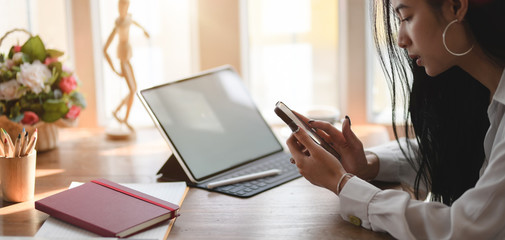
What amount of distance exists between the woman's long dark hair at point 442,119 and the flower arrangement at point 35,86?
3.12 ft

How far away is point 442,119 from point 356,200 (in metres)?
0.43

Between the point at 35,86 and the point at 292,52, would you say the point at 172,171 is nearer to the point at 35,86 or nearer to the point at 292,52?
the point at 35,86

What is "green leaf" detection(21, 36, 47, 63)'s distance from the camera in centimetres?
181

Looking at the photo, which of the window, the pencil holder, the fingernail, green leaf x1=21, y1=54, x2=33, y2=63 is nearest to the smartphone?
the fingernail

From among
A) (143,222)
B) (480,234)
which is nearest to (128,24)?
(143,222)

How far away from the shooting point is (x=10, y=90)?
67.5 inches

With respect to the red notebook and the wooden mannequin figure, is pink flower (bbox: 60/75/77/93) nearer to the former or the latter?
the wooden mannequin figure

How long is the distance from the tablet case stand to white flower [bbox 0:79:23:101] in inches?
20.8

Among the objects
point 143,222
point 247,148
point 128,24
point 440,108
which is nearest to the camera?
point 143,222

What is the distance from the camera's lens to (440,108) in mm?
1457

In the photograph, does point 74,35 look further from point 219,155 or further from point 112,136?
point 219,155

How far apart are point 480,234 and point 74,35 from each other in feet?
6.41

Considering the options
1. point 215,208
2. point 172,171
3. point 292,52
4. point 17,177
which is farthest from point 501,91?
point 292,52

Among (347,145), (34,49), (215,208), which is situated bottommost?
(215,208)
